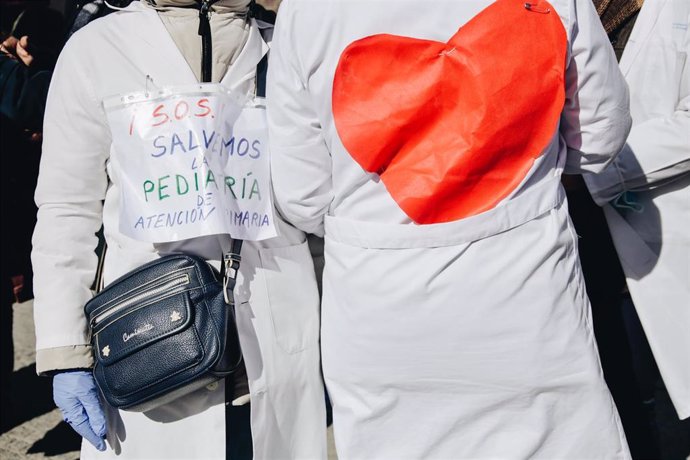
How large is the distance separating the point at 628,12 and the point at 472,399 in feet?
4.22

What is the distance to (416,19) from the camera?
171cm

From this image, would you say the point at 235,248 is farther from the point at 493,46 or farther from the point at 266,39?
the point at 493,46

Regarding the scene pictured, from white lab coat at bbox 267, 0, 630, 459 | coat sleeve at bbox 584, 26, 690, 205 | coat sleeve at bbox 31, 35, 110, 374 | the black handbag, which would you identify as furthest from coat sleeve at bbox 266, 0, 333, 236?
coat sleeve at bbox 584, 26, 690, 205

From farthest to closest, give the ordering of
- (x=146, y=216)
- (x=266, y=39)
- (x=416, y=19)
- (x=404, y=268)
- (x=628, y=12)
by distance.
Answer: (x=628, y=12), (x=266, y=39), (x=146, y=216), (x=404, y=268), (x=416, y=19)

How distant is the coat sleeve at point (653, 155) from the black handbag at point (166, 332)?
1143 millimetres

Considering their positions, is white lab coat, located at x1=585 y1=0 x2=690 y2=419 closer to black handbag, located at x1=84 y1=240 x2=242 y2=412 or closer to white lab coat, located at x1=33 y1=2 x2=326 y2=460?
white lab coat, located at x1=33 y1=2 x2=326 y2=460

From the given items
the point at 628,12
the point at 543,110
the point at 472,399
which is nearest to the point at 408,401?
the point at 472,399

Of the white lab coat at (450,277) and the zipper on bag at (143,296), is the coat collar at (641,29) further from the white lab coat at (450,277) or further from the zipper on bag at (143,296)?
the zipper on bag at (143,296)

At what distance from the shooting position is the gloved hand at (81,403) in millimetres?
2123

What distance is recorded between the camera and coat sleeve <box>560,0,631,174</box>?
1.79 meters

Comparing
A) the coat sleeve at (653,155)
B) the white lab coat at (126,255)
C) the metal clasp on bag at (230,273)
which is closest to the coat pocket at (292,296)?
the white lab coat at (126,255)

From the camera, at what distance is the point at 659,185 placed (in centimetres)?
246

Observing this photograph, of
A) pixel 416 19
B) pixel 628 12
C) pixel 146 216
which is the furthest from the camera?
pixel 628 12

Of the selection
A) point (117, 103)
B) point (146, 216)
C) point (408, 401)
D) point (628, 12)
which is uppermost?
point (628, 12)
